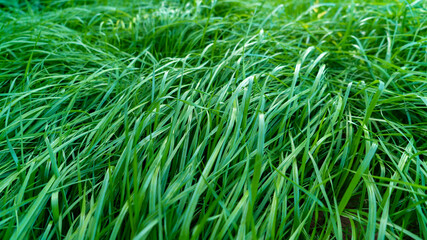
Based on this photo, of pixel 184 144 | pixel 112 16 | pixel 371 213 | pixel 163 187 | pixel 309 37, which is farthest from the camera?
pixel 112 16

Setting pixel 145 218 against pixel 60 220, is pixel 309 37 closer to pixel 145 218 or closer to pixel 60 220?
pixel 145 218

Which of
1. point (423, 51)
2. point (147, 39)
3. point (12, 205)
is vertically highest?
point (423, 51)

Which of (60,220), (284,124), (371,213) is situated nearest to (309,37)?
(284,124)

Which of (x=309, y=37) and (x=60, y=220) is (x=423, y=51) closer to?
(x=309, y=37)

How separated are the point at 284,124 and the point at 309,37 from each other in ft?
3.14

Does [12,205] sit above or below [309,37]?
below

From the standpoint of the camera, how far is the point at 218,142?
125 cm

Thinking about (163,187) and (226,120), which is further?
(226,120)

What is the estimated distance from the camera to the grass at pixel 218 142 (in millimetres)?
1099

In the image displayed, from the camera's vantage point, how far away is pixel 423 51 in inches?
68.6

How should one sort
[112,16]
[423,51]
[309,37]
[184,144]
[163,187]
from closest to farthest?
[163,187] → [184,144] → [423,51] → [309,37] → [112,16]

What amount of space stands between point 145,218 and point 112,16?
6.15ft

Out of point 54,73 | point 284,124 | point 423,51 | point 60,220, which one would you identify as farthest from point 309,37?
point 60,220

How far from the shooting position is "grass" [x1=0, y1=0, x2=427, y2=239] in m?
1.10
